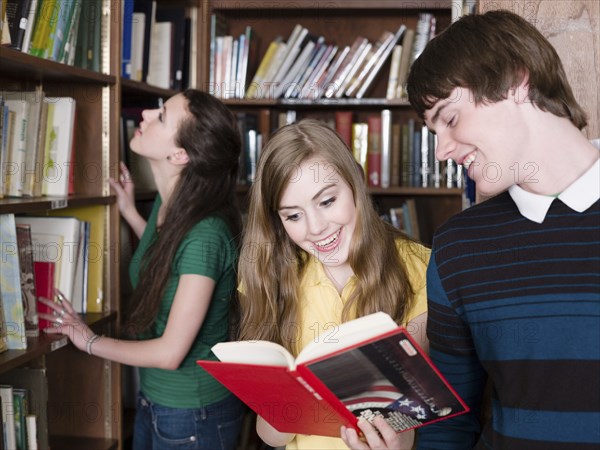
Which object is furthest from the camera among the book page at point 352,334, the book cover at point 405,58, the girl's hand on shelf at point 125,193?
the book cover at point 405,58

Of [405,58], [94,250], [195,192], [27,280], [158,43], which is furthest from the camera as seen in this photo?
[405,58]

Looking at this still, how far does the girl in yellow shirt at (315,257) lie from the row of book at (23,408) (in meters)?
0.62

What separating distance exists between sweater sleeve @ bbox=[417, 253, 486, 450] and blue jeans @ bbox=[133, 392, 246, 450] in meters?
0.81

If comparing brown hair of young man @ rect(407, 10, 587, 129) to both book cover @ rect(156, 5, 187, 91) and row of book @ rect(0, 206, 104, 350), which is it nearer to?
row of book @ rect(0, 206, 104, 350)

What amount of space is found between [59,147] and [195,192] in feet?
1.25

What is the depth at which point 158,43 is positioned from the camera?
2635mm

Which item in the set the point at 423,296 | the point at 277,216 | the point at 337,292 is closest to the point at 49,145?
the point at 277,216

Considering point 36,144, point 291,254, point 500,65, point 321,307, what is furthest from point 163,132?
point 500,65

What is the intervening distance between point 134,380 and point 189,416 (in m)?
0.78

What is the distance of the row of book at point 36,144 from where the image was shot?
5.51ft

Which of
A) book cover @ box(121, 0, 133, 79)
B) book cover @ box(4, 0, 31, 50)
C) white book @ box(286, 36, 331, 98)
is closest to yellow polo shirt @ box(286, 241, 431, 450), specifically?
book cover @ box(4, 0, 31, 50)

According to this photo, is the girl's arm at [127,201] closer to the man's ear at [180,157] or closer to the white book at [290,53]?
the man's ear at [180,157]

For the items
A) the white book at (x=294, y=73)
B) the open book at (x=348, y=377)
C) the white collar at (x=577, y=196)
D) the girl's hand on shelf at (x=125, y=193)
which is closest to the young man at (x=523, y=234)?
the white collar at (x=577, y=196)

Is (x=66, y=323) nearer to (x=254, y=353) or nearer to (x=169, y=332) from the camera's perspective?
(x=169, y=332)
